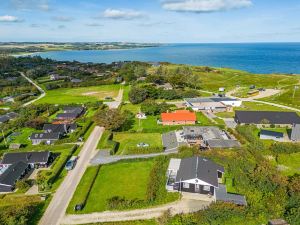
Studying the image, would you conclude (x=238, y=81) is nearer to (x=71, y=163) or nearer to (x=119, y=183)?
(x=71, y=163)

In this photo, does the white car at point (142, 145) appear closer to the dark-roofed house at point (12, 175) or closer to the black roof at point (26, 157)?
the black roof at point (26, 157)

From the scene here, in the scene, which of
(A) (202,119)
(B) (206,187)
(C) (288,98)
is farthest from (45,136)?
(C) (288,98)

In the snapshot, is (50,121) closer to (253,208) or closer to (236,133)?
(236,133)

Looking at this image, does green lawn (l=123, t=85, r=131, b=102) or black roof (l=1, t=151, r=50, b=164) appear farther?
green lawn (l=123, t=85, r=131, b=102)

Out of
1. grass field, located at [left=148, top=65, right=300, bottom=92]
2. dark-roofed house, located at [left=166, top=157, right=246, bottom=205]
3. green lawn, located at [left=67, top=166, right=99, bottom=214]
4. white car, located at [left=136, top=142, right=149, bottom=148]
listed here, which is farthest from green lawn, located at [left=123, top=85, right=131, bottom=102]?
dark-roofed house, located at [left=166, top=157, right=246, bottom=205]

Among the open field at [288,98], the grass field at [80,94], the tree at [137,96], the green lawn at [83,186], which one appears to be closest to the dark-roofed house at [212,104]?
the tree at [137,96]

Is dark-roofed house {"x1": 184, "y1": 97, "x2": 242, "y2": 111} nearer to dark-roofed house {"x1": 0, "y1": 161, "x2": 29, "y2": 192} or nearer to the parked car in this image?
the parked car
